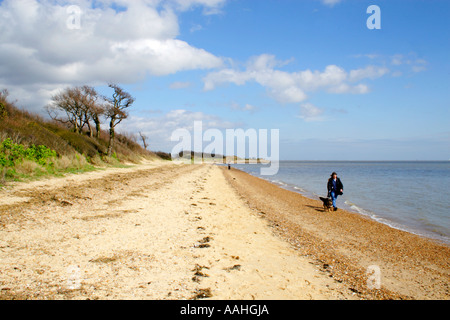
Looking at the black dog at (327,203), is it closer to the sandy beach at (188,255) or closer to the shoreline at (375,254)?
the shoreline at (375,254)

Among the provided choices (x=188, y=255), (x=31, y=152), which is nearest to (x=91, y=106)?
(x=31, y=152)

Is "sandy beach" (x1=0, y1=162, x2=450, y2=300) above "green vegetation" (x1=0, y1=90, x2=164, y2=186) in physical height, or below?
below

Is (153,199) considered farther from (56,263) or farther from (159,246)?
(56,263)

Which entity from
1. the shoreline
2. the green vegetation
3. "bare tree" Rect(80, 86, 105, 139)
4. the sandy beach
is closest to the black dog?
the shoreline

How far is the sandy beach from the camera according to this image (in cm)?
377

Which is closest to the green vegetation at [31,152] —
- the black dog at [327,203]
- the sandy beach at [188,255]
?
the sandy beach at [188,255]

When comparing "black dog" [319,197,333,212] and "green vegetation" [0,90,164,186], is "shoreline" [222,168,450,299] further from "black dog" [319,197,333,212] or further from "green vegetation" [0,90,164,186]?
"green vegetation" [0,90,164,186]

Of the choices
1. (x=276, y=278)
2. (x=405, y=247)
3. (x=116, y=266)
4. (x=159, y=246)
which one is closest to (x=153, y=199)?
(x=159, y=246)

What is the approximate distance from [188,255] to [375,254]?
180 inches

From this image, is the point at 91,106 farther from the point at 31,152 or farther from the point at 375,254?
the point at 375,254

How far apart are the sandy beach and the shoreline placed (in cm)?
3
